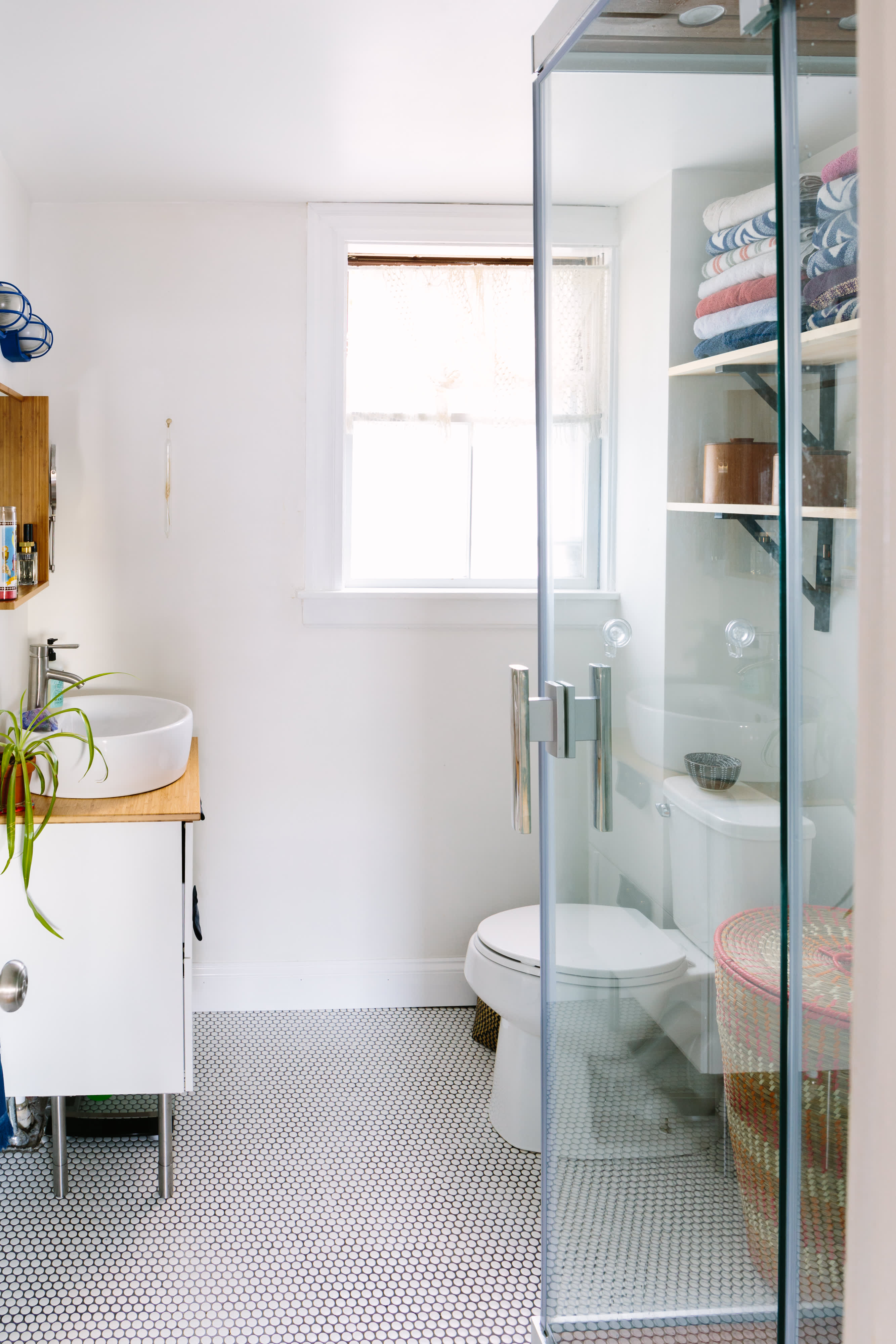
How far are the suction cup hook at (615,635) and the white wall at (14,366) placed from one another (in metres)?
1.80

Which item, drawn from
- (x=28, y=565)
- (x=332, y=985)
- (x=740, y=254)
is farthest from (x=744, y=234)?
(x=332, y=985)

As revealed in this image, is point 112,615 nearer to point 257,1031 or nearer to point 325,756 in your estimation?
point 325,756

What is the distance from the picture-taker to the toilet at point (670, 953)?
732mm

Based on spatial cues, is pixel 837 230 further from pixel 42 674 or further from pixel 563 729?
pixel 42 674

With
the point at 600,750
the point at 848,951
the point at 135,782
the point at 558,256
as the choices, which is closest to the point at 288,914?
the point at 135,782

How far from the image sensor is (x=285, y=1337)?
1.69 m

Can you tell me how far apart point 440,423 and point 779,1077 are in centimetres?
243

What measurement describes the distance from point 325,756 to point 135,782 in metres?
0.80

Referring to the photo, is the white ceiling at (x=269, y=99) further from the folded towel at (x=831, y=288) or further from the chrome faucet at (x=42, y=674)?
the folded towel at (x=831, y=288)

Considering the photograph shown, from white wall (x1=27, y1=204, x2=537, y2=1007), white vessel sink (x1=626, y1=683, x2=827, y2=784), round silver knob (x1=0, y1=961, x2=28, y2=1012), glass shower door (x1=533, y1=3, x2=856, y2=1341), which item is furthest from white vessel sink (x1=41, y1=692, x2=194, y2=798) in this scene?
white vessel sink (x1=626, y1=683, x2=827, y2=784)

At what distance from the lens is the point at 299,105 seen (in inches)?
79.7

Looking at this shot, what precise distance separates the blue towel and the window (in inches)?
66.0

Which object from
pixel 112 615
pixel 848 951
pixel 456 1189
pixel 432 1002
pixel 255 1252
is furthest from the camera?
pixel 432 1002

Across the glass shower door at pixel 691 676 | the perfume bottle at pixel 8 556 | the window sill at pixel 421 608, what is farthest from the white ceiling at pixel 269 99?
the window sill at pixel 421 608
